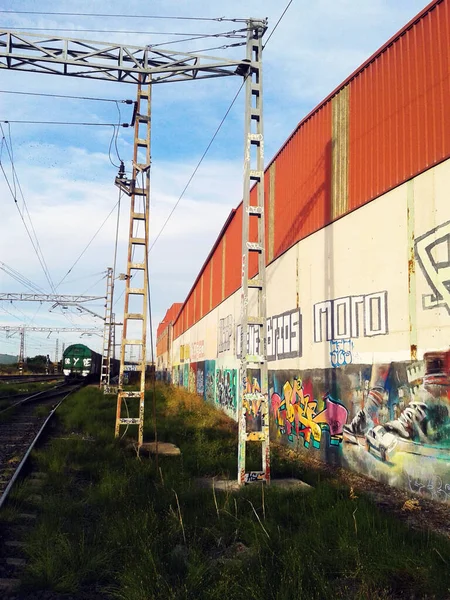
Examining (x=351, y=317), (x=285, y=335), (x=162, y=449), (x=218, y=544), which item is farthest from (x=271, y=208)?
(x=218, y=544)

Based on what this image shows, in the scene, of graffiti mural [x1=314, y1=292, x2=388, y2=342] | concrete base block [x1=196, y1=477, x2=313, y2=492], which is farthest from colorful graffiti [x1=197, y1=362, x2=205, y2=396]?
concrete base block [x1=196, y1=477, x2=313, y2=492]

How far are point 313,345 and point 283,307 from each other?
2.30 meters

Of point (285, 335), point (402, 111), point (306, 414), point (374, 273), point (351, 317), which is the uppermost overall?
point (402, 111)

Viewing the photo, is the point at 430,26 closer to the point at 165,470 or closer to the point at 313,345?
the point at 313,345

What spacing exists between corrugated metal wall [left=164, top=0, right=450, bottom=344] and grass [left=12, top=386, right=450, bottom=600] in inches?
193

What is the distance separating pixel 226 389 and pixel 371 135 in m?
12.7

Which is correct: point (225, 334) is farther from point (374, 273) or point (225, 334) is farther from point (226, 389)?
point (374, 273)

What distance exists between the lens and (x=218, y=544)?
5262mm

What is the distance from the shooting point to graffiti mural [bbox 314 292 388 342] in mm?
8188

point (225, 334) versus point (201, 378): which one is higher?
point (225, 334)

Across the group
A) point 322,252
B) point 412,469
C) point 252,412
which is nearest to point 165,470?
point 412,469

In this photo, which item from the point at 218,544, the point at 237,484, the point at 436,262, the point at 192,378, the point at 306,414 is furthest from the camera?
the point at 192,378

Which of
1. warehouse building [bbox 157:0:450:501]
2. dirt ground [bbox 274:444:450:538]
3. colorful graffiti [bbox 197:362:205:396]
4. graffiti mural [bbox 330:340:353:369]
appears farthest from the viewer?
colorful graffiti [bbox 197:362:205:396]

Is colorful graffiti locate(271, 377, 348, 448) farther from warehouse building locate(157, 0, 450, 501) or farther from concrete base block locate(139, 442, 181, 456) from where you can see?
concrete base block locate(139, 442, 181, 456)
